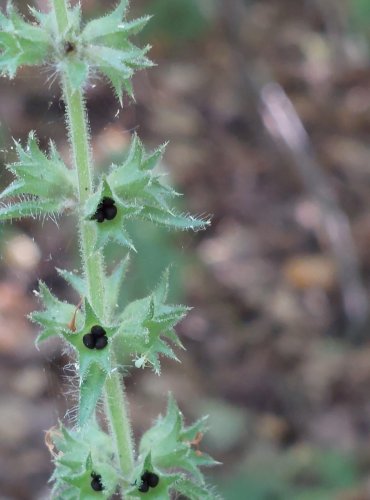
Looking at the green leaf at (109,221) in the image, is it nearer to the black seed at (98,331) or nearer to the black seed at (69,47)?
the black seed at (98,331)

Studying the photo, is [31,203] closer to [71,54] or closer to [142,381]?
[71,54]

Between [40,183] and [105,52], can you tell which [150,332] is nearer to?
[40,183]

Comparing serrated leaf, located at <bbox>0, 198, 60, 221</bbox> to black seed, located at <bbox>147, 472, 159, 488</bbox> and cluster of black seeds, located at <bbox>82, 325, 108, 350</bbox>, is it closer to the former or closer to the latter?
cluster of black seeds, located at <bbox>82, 325, 108, 350</bbox>

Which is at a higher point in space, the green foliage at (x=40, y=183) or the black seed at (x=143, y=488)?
the green foliage at (x=40, y=183)

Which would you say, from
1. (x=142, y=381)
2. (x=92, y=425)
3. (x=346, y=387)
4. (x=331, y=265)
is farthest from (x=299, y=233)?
(x=92, y=425)

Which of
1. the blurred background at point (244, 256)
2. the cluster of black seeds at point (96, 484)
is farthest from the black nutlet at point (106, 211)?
the blurred background at point (244, 256)

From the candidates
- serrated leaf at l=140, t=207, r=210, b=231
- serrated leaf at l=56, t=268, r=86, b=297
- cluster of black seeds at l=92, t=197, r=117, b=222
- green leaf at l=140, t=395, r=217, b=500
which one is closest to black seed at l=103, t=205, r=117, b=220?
cluster of black seeds at l=92, t=197, r=117, b=222
